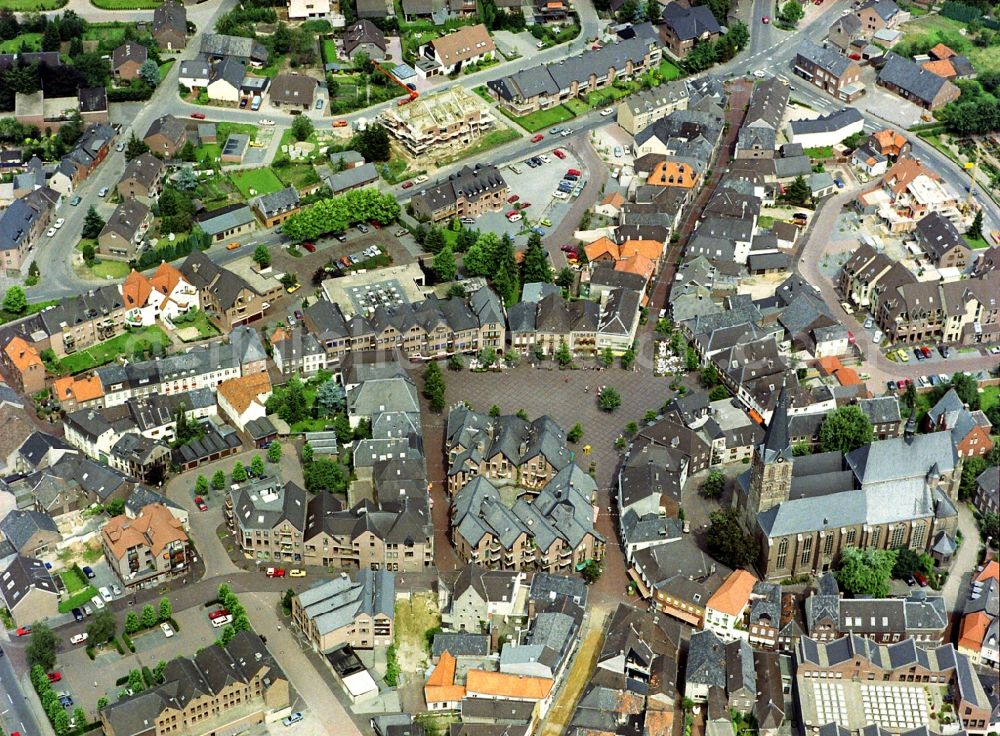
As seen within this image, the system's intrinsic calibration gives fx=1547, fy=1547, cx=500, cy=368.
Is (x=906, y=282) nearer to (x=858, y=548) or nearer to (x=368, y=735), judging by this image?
(x=858, y=548)

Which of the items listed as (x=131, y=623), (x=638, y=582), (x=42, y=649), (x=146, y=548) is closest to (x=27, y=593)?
(x=42, y=649)

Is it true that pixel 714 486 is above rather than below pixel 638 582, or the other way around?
above

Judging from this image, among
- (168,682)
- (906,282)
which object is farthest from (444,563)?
(906,282)

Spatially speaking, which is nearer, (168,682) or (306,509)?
(168,682)

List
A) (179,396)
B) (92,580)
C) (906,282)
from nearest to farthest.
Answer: (92,580) → (179,396) → (906,282)

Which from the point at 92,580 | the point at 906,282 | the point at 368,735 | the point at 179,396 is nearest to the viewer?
the point at 368,735

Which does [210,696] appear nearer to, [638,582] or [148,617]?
[148,617]

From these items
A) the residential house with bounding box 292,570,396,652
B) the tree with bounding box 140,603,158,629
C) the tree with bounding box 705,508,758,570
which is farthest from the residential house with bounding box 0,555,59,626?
the tree with bounding box 705,508,758,570
